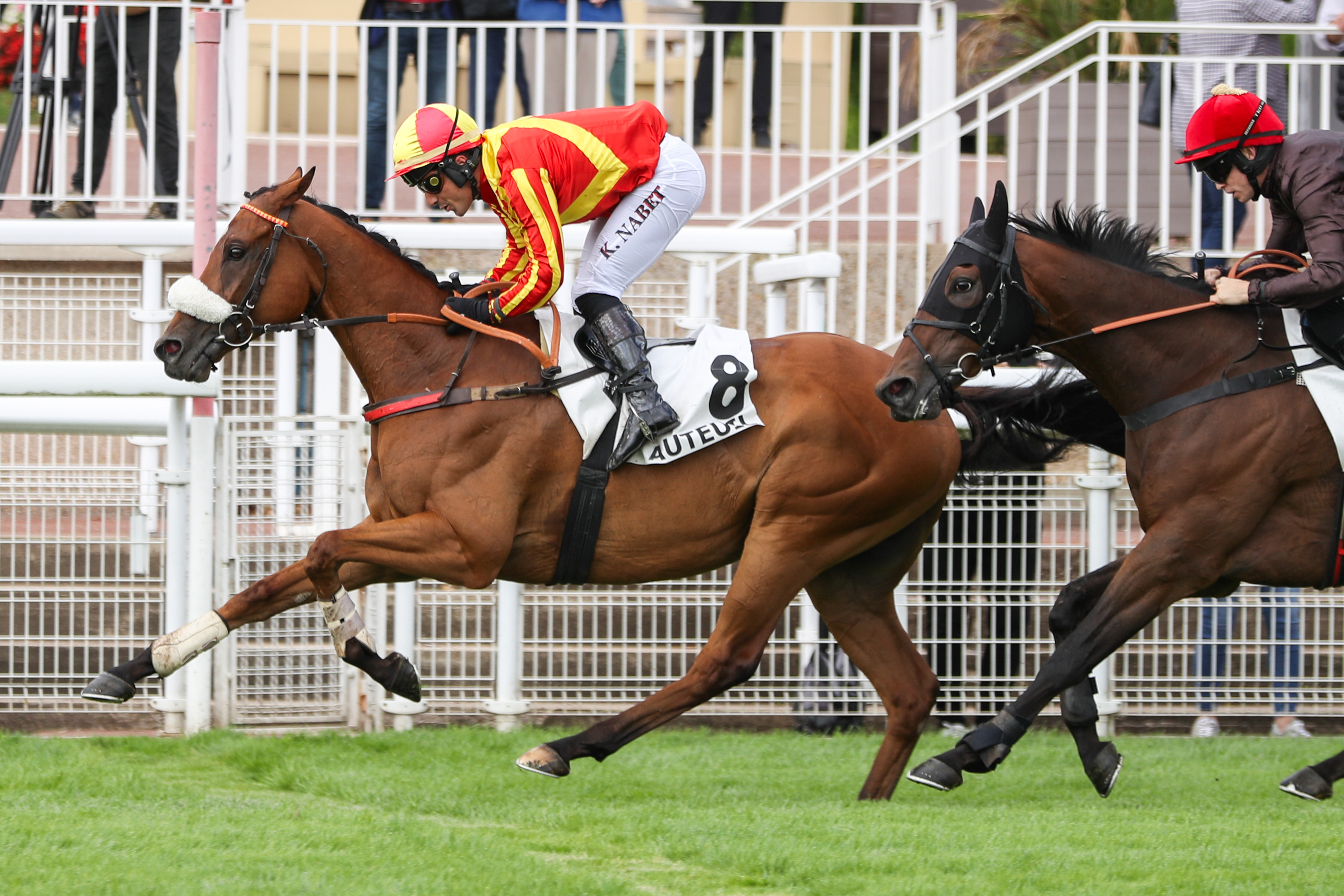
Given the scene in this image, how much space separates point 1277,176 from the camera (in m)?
4.88

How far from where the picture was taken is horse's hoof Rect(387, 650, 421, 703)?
196 inches

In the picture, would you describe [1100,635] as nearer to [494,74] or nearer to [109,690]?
[109,690]

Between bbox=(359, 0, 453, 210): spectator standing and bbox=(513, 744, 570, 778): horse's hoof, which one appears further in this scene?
bbox=(359, 0, 453, 210): spectator standing

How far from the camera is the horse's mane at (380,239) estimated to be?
203 inches

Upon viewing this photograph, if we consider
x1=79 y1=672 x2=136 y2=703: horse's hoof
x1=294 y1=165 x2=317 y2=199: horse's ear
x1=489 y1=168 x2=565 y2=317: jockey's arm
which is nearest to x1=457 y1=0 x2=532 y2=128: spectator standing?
x1=294 y1=165 x2=317 y2=199: horse's ear

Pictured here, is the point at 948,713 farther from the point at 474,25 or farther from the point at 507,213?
the point at 474,25

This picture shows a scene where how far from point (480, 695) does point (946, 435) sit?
219 cm

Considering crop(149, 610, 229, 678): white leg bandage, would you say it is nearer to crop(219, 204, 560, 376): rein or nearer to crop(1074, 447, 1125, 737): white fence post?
crop(219, 204, 560, 376): rein

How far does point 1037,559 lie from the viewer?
21.2 ft

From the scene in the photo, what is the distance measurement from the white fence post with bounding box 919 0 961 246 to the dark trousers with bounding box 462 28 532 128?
188 centimetres

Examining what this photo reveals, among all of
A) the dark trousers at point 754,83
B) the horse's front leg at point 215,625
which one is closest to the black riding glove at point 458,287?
the horse's front leg at point 215,625

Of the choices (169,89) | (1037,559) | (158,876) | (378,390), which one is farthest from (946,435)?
(169,89)

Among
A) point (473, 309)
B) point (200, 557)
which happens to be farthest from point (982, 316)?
point (200, 557)

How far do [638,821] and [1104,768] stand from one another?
1.50m
